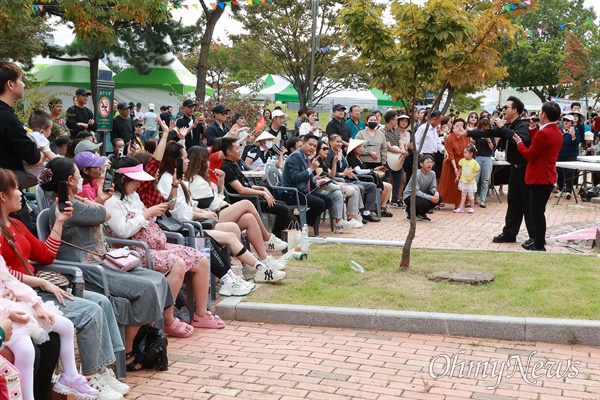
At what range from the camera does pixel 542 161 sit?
1055 cm

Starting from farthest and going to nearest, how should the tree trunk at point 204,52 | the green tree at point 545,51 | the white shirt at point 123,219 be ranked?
the green tree at point 545,51 → the tree trunk at point 204,52 → the white shirt at point 123,219

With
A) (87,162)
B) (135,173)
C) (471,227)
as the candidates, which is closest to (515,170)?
(471,227)

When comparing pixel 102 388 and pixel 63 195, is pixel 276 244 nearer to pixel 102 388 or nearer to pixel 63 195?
pixel 63 195

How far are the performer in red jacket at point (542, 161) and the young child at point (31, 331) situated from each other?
24.6 feet

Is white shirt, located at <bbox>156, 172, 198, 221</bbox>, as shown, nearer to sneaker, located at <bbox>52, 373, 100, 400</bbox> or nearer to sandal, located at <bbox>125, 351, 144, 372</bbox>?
sandal, located at <bbox>125, 351, 144, 372</bbox>

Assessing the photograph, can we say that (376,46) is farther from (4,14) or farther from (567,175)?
(567,175)

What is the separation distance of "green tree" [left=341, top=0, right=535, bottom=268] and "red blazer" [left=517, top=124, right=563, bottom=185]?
1.92 metres

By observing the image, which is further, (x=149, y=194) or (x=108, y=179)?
(x=149, y=194)


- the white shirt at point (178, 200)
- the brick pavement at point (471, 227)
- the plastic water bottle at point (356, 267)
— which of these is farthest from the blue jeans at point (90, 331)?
the brick pavement at point (471, 227)

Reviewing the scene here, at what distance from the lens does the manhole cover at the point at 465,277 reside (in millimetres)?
8125

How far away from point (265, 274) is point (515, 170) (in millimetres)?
4960

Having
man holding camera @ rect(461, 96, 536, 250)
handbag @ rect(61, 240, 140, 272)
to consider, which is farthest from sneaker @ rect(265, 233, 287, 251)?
handbag @ rect(61, 240, 140, 272)

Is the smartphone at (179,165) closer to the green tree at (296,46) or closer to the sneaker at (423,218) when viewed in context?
the sneaker at (423,218)

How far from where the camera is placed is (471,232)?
12.9m
